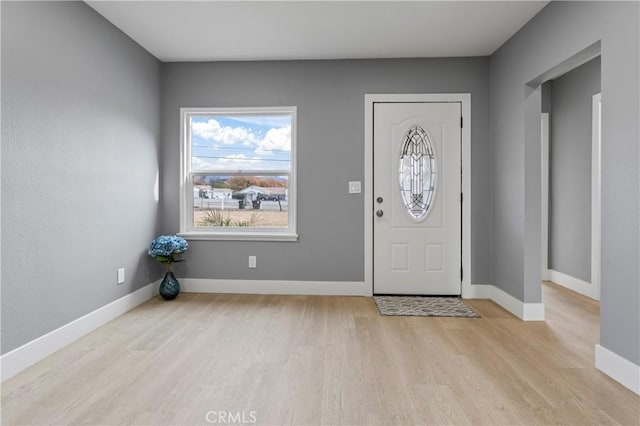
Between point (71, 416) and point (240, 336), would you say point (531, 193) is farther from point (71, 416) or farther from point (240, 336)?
point (71, 416)

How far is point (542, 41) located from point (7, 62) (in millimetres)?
3662

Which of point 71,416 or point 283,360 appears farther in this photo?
point 283,360

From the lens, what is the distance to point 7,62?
204 cm

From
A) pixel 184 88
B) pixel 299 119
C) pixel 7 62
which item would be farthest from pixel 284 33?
pixel 7 62

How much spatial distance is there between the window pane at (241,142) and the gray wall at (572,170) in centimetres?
318

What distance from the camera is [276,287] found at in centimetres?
383

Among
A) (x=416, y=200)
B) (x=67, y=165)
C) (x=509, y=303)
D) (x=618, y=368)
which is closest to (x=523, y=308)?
(x=509, y=303)

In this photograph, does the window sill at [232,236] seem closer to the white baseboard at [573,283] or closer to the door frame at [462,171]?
the door frame at [462,171]

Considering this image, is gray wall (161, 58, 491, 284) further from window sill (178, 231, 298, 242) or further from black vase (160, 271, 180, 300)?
black vase (160, 271, 180, 300)

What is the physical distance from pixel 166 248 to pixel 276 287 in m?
1.19

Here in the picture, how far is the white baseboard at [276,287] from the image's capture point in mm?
3783

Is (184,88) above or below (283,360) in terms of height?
above

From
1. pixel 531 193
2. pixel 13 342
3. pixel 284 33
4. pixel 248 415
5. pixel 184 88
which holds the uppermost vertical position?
pixel 284 33

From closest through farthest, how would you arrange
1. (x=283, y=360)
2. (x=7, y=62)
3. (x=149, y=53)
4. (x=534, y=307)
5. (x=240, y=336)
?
(x=7, y=62) < (x=283, y=360) < (x=240, y=336) < (x=534, y=307) < (x=149, y=53)
